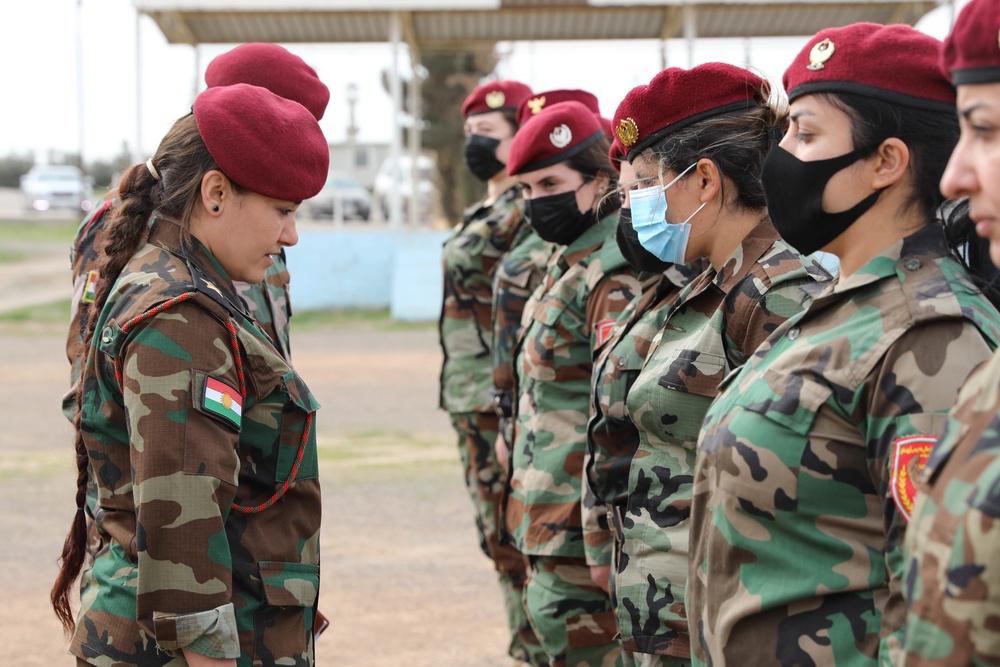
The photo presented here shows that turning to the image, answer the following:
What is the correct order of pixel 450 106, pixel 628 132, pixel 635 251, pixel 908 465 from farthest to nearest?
pixel 450 106, pixel 635 251, pixel 628 132, pixel 908 465

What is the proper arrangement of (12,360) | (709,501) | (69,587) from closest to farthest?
(709,501) < (69,587) < (12,360)

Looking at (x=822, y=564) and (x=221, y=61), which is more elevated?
(x=221, y=61)

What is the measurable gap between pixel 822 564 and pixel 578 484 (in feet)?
5.93

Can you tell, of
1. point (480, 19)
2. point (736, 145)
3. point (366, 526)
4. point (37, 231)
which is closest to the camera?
point (736, 145)

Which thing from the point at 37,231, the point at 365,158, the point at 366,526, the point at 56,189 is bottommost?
the point at 365,158

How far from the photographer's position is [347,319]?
1631 cm

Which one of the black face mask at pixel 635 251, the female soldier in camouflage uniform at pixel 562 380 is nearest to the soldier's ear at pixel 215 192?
the black face mask at pixel 635 251

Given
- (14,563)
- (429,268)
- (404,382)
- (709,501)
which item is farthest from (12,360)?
(709,501)

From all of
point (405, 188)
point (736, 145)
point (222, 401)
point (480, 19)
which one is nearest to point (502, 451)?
point (736, 145)

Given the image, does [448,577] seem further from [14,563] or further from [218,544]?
[218,544]

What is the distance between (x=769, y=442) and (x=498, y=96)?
399 cm

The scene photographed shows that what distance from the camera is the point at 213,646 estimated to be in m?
→ 2.08

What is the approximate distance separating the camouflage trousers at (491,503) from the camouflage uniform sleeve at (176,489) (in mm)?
2403

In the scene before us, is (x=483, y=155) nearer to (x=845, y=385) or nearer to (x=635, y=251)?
(x=635, y=251)
